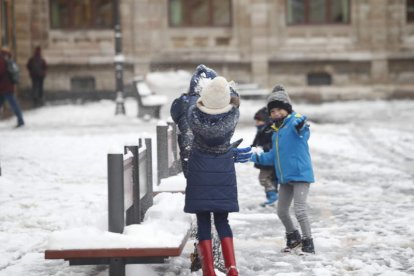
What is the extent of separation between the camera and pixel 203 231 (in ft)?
22.5

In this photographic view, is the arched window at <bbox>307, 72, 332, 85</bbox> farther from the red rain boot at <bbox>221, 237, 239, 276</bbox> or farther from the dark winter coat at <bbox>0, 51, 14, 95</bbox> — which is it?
the red rain boot at <bbox>221, 237, 239, 276</bbox>

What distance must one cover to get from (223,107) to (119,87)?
16354 millimetres

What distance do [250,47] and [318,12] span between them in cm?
269

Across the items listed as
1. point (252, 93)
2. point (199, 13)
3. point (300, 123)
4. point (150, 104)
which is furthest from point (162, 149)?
point (199, 13)

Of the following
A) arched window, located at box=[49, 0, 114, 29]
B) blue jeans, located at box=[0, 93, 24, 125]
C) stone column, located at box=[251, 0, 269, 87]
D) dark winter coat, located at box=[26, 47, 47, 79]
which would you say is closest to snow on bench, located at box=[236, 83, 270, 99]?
stone column, located at box=[251, 0, 269, 87]

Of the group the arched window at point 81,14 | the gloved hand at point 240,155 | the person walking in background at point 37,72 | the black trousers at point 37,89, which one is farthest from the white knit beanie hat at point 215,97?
the arched window at point 81,14

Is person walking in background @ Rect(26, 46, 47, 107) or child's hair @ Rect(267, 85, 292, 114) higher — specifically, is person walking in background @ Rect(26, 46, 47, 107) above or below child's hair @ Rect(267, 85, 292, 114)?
below

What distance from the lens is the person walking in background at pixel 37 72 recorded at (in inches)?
1037

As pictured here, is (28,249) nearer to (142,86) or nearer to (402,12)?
(142,86)

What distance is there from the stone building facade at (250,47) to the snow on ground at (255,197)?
6.30 m

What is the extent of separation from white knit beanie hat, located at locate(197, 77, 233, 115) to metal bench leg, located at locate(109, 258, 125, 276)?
1320 mm

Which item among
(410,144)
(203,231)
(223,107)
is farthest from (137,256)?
(410,144)

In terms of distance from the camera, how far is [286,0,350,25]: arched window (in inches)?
1138

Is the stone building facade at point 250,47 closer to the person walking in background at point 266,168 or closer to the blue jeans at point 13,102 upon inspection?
the blue jeans at point 13,102
